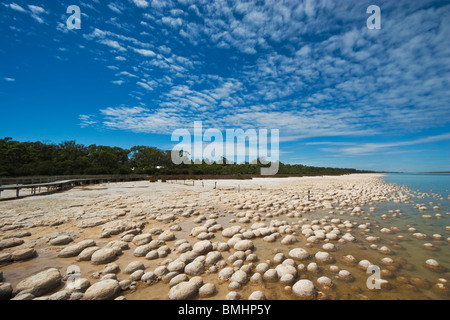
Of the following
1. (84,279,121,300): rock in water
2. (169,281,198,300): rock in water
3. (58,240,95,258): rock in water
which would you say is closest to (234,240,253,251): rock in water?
(169,281,198,300): rock in water

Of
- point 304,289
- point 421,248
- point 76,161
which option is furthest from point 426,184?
point 76,161

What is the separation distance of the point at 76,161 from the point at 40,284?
46382 millimetres

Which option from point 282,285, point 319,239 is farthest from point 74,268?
point 319,239

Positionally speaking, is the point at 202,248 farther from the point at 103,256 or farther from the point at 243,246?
the point at 103,256

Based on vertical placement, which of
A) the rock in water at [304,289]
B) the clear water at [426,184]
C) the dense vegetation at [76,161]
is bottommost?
the clear water at [426,184]

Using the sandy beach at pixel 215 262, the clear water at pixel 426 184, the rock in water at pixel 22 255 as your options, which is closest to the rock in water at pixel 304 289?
the sandy beach at pixel 215 262

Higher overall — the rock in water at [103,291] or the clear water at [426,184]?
the rock in water at [103,291]

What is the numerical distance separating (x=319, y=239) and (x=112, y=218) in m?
7.74

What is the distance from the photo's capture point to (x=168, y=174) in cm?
4397

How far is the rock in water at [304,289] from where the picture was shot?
282 centimetres

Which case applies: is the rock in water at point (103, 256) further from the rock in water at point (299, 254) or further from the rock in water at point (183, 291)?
Answer: the rock in water at point (299, 254)

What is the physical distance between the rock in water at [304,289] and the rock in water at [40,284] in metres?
4.06

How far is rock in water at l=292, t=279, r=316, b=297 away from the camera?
282 centimetres
